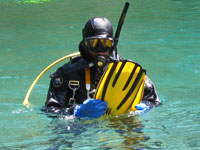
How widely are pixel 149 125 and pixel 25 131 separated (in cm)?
134

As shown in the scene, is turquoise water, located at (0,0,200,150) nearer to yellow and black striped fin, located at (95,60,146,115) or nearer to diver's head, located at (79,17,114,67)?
yellow and black striped fin, located at (95,60,146,115)

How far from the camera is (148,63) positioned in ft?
27.5

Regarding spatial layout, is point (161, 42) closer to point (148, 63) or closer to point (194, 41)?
point (194, 41)

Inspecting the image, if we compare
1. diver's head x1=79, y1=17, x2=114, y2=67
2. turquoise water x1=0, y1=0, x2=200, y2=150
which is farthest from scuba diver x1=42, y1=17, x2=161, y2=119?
turquoise water x1=0, y1=0, x2=200, y2=150

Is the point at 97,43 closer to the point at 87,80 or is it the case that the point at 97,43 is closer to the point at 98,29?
the point at 98,29

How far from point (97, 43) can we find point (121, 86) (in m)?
0.48

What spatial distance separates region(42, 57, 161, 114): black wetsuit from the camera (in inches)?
178

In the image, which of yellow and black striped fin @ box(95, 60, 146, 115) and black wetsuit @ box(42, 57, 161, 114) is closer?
yellow and black striped fin @ box(95, 60, 146, 115)

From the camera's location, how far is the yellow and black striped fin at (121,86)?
434cm

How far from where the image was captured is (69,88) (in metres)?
4.61

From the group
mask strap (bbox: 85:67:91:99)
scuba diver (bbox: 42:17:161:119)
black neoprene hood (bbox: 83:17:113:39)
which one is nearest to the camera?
scuba diver (bbox: 42:17:161:119)

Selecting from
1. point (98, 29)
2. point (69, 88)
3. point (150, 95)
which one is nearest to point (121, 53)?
point (150, 95)

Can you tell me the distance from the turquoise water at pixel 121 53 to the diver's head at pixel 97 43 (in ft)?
2.13

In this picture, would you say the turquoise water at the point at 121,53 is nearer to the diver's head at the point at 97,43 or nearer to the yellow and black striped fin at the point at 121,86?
the yellow and black striped fin at the point at 121,86
